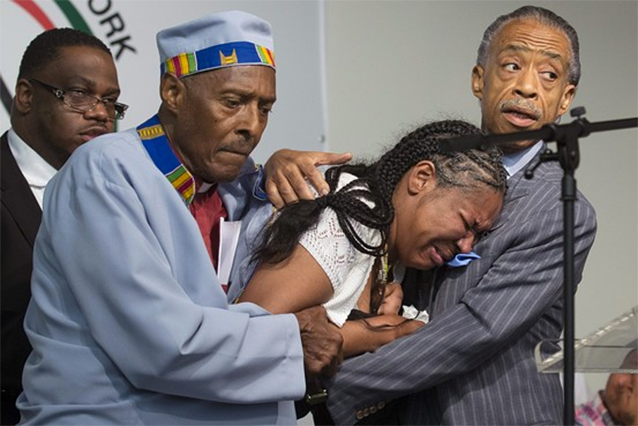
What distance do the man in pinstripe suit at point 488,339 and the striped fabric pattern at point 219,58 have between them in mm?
756

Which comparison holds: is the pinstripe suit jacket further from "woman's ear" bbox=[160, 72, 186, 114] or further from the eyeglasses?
the eyeglasses

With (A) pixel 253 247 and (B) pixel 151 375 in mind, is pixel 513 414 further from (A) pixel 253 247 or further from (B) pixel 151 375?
(B) pixel 151 375

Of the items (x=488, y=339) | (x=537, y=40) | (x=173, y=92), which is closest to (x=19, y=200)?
(x=173, y=92)

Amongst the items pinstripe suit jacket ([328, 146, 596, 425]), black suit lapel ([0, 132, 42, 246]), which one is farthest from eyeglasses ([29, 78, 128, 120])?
pinstripe suit jacket ([328, 146, 596, 425])

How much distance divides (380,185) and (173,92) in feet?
1.97

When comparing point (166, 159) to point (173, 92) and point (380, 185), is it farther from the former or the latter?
point (380, 185)

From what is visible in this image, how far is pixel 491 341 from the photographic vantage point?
9.14ft

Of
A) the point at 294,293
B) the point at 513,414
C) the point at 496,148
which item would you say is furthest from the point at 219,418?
the point at 496,148

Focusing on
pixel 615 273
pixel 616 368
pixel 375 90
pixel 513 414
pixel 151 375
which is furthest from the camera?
pixel 615 273

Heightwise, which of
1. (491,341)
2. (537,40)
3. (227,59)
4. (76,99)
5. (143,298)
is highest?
(227,59)

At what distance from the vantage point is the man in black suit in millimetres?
3035

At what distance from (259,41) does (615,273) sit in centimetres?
328

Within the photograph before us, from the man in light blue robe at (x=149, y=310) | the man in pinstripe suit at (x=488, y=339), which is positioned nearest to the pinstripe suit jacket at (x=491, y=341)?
the man in pinstripe suit at (x=488, y=339)

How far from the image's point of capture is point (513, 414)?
9.40ft
